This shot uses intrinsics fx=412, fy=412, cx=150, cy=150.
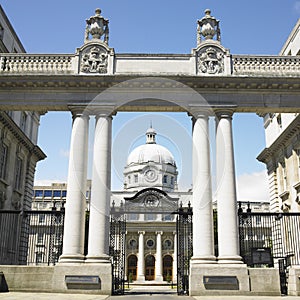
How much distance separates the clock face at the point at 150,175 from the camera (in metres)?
108

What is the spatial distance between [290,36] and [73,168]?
76.6 feet

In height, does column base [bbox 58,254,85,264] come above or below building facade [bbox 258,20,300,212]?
below

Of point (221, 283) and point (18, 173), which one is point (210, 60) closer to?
point (221, 283)

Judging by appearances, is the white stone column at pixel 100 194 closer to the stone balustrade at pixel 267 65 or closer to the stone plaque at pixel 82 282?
the stone plaque at pixel 82 282

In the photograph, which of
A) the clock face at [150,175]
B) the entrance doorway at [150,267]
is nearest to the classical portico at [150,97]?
the entrance doorway at [150,267]

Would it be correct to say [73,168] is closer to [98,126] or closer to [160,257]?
[98,126]

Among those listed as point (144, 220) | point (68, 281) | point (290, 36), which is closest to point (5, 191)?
point (68, 281)

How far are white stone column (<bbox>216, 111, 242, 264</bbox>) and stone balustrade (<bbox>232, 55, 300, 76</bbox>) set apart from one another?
318 cm

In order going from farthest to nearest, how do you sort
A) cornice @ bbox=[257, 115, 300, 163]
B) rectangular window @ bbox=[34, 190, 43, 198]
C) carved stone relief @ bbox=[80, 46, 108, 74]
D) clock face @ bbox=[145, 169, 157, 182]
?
1. rectangular window @ bbox=[34, 190, 43, 198]
2. clock face @ bbox=[145, 169, 157, 182]
3. cornice @ bbox=[257, 115, 300, 163]
4. carved stone relief @ bbox=[80, 46, 108, 74]

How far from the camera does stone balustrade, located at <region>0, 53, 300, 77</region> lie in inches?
982

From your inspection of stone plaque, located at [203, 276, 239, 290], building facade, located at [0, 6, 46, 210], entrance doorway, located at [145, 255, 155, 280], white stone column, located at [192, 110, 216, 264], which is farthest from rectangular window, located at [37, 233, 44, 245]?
entrance doorway, located at [145, 255, 155, 280]

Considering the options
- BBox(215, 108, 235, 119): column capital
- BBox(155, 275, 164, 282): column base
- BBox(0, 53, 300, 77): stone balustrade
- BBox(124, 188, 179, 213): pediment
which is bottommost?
BBox(155, 275, 164, 282): column base

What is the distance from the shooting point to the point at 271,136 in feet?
131

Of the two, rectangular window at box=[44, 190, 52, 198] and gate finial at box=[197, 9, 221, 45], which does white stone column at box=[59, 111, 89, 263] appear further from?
rectangular window at box=[44, 190, 52, 198]
